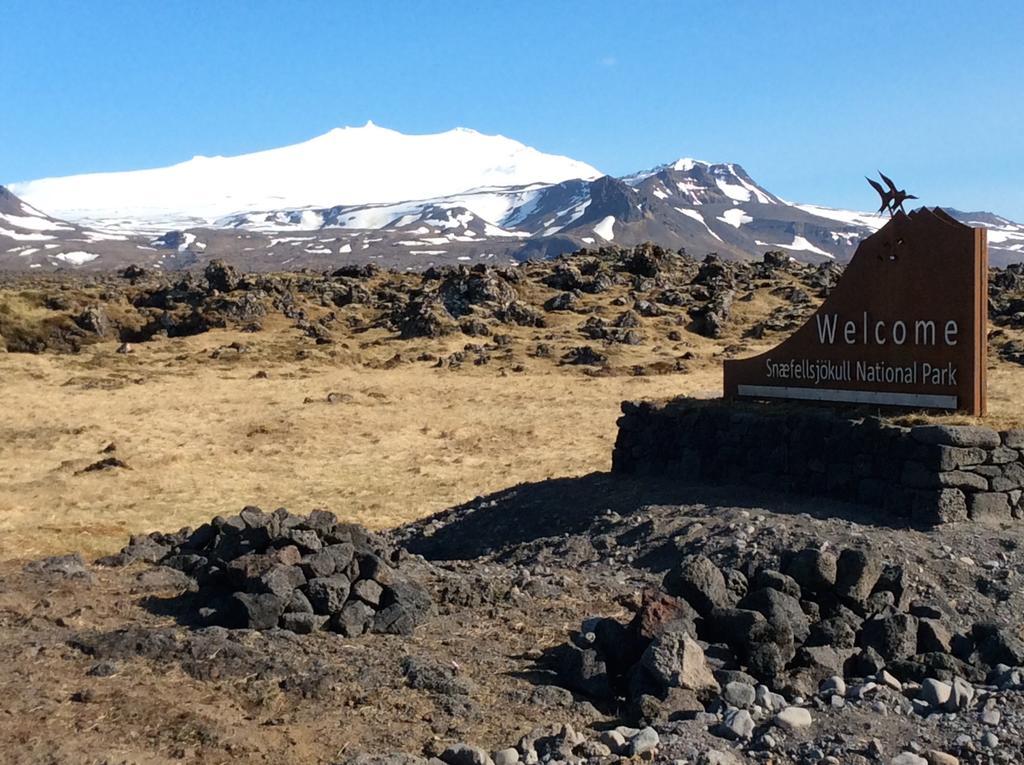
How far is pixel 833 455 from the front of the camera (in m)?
13.0

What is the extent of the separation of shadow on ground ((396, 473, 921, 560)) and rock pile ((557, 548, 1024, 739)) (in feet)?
10.5

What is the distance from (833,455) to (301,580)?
23.2ft

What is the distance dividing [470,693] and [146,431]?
19078 mm

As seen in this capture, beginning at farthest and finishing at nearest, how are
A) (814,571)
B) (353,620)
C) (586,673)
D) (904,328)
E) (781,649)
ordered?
1. (904,328)
2. (814,571)
3. (353,620)
4. (781,649)
5. (586,673)

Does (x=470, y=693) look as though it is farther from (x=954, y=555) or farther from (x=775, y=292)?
(x=775, y=292)

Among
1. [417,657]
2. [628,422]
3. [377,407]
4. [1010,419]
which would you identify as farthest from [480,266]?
[417,657]

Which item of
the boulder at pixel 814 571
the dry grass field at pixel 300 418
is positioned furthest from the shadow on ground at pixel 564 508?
the boulder at pixel 814 571

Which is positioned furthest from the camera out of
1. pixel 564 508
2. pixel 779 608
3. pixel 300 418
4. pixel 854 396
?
pixel 300 418

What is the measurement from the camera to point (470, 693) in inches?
289

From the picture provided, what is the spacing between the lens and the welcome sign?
40.6 feet

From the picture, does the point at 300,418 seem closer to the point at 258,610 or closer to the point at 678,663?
the point at 258,610

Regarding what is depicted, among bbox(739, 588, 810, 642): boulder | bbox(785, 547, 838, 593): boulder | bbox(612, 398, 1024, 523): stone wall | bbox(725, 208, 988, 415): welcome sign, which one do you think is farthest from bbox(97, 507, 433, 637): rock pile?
bbox(725, 208, 988, 415): welcome sign

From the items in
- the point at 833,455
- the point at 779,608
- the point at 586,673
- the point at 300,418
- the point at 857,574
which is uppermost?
the point at 833,455

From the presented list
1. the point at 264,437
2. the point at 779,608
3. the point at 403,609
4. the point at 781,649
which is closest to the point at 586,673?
the point at 781,649
